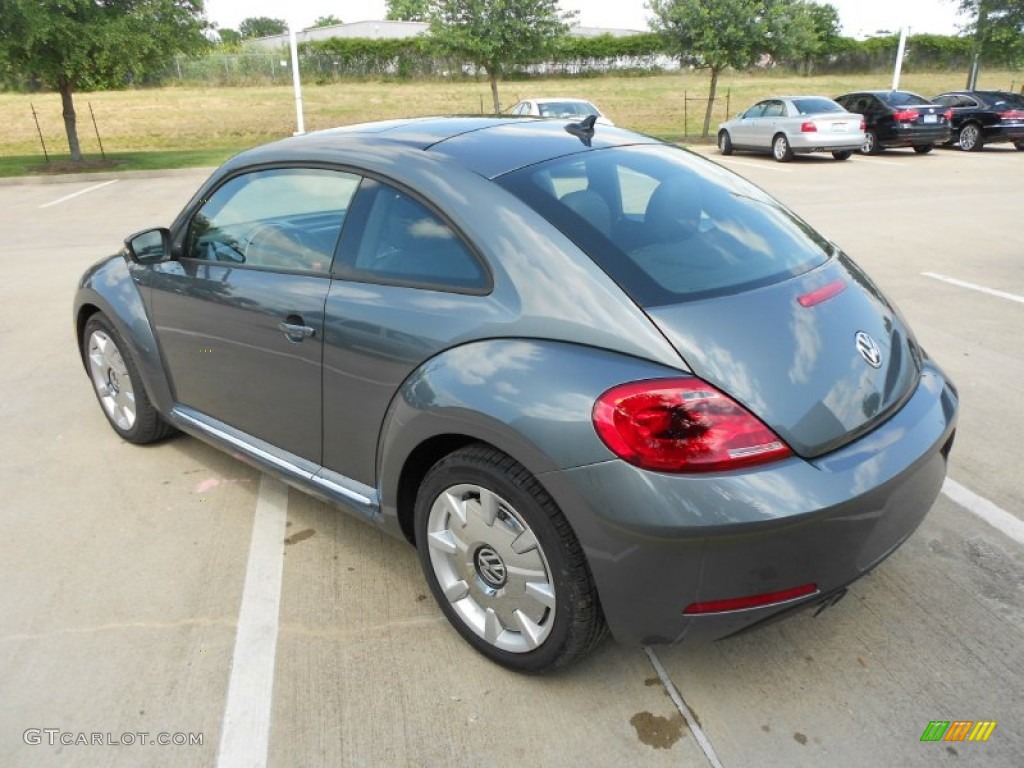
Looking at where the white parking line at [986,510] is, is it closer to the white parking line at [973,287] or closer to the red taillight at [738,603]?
the red taillight at [738,603]

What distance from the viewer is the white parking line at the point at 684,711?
2190mm

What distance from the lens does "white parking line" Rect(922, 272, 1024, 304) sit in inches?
258

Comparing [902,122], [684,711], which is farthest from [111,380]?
[902,122]

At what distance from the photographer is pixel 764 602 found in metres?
2.06

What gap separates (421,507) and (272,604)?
0.79m

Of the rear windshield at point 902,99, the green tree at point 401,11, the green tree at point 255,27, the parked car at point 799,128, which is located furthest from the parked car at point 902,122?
the green tree at point 255,27

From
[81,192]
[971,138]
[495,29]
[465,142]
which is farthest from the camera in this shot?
[495,29]

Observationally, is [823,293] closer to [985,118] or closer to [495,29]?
[985,118]

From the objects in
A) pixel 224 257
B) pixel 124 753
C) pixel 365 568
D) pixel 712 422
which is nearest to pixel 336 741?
pixel 124 753

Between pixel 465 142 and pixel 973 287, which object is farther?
pixel 973 287

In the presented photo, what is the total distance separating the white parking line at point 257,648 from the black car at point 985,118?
20998 millimetres

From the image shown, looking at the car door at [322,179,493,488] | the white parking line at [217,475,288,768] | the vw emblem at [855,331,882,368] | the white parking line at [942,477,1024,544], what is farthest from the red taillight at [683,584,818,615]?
the white parking line at [942,477,1024,544]

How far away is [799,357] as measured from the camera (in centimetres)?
218

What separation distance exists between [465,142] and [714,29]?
2314cm
